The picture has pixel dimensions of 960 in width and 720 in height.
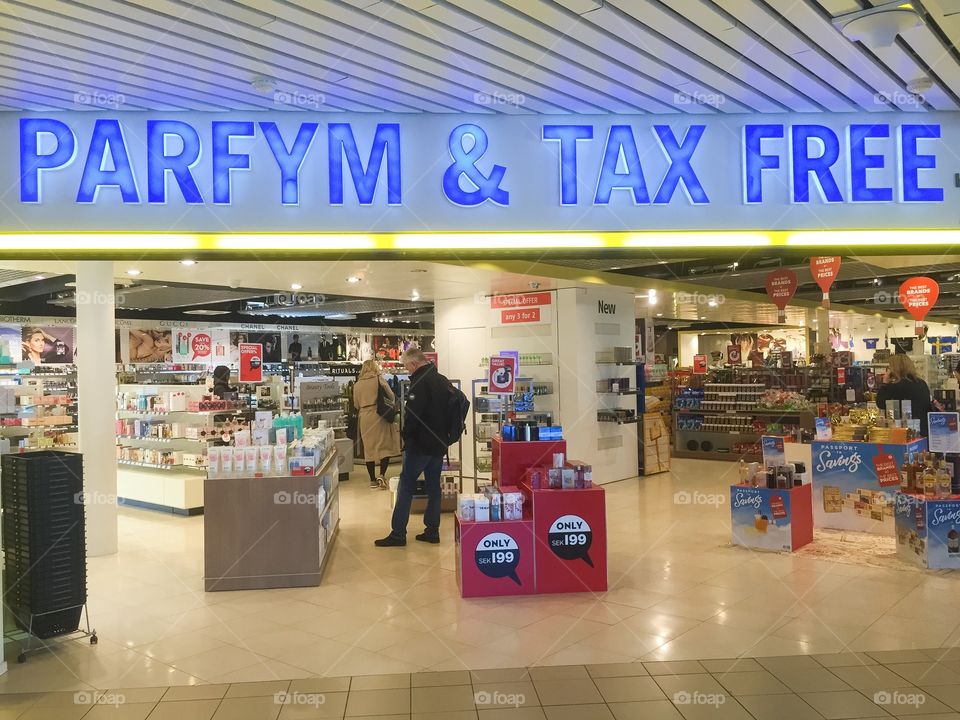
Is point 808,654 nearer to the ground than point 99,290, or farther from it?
nearer to the ground

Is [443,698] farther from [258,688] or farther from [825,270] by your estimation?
[825,270]

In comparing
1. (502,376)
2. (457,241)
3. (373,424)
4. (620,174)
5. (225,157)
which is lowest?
(373,424)

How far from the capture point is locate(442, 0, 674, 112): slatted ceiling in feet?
11.7

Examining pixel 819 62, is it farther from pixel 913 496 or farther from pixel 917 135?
pixel 913 496

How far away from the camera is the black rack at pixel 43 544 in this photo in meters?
4.49

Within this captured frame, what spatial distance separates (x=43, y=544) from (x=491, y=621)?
2.72 meters

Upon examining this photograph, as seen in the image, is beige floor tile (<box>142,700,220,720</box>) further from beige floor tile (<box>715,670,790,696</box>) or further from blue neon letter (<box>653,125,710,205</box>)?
blue neon letter (<box>653,125,710,205</box>)

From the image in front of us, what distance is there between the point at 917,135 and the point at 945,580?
3.17 meters

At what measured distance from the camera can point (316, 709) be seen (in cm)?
359

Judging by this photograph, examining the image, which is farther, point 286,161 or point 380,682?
point 286,161

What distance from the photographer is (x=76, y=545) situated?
466 centimetres

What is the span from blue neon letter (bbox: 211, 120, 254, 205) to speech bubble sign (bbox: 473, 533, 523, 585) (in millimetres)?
2840

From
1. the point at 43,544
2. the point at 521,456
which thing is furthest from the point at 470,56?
the point at 43,544

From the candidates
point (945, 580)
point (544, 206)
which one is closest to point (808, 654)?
point (945, 580)
